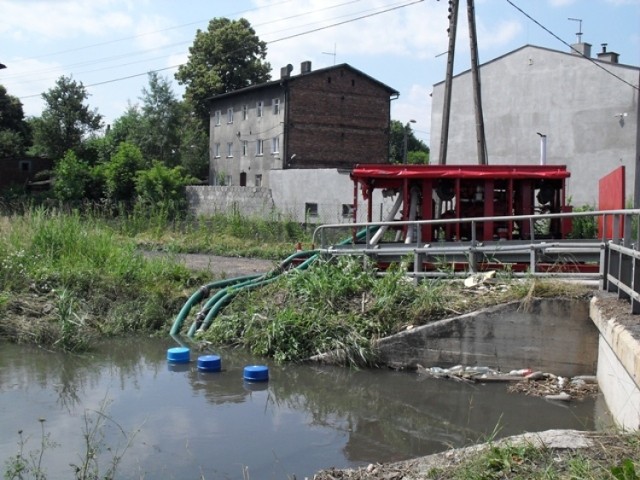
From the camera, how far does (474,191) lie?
51.2 ft

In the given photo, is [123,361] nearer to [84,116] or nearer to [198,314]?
[198,314]

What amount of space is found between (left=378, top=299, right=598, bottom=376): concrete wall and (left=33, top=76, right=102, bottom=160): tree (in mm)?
52097

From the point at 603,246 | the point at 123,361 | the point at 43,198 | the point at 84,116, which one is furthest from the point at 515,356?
the point at 84,116

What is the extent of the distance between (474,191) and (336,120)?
38.7m

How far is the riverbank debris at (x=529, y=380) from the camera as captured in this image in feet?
34.4

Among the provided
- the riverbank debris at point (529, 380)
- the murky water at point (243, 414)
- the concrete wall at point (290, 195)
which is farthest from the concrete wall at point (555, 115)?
the murky water at point (243, 414)

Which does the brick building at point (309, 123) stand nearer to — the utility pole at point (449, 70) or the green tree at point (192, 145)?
the green tree at point (192, 145)

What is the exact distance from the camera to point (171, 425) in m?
8.84

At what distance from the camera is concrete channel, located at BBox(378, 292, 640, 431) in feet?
36.4

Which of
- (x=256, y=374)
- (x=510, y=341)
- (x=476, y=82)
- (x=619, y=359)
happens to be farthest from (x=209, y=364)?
(x=476, y=82)

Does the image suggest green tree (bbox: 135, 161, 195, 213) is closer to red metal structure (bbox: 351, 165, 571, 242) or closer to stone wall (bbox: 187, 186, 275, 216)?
stone wall (bbox: 187, 186, 275, 216)

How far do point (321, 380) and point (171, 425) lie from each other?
10.3ft

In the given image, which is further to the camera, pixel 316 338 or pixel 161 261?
pixel 161 261

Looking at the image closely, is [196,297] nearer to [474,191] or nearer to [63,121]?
[474,191]
